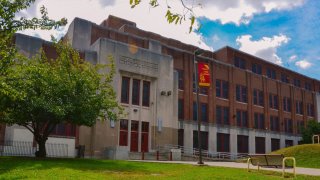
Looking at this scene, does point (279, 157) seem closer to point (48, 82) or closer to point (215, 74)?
point (48, 82)

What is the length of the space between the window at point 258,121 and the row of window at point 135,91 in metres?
20.8

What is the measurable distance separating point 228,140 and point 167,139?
42.7 feet

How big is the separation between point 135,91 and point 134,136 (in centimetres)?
446

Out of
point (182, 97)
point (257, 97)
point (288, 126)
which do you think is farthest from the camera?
point (288, 126)

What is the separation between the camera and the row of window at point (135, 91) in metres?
36.8

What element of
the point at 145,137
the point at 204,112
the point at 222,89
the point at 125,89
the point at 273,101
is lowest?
the point at 145,137

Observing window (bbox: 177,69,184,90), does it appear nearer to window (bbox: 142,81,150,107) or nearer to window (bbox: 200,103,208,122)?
window (bbox: 200,103,208,122)

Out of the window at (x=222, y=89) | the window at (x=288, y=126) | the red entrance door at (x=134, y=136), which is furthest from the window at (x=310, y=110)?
the red entrance door at (x=134, y=136)

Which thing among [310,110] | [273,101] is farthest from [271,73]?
[310,110]

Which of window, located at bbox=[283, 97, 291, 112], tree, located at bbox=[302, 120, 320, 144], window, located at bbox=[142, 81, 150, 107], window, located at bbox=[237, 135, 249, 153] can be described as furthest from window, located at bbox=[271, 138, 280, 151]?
window, located at bbox=[142, 81, 150, 107]

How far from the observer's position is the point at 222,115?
4828 centimetres

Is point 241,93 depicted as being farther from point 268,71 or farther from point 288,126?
point 288,126

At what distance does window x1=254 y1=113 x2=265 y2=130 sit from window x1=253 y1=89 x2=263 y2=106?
5.59ft

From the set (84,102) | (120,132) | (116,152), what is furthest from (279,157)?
(120,132)
